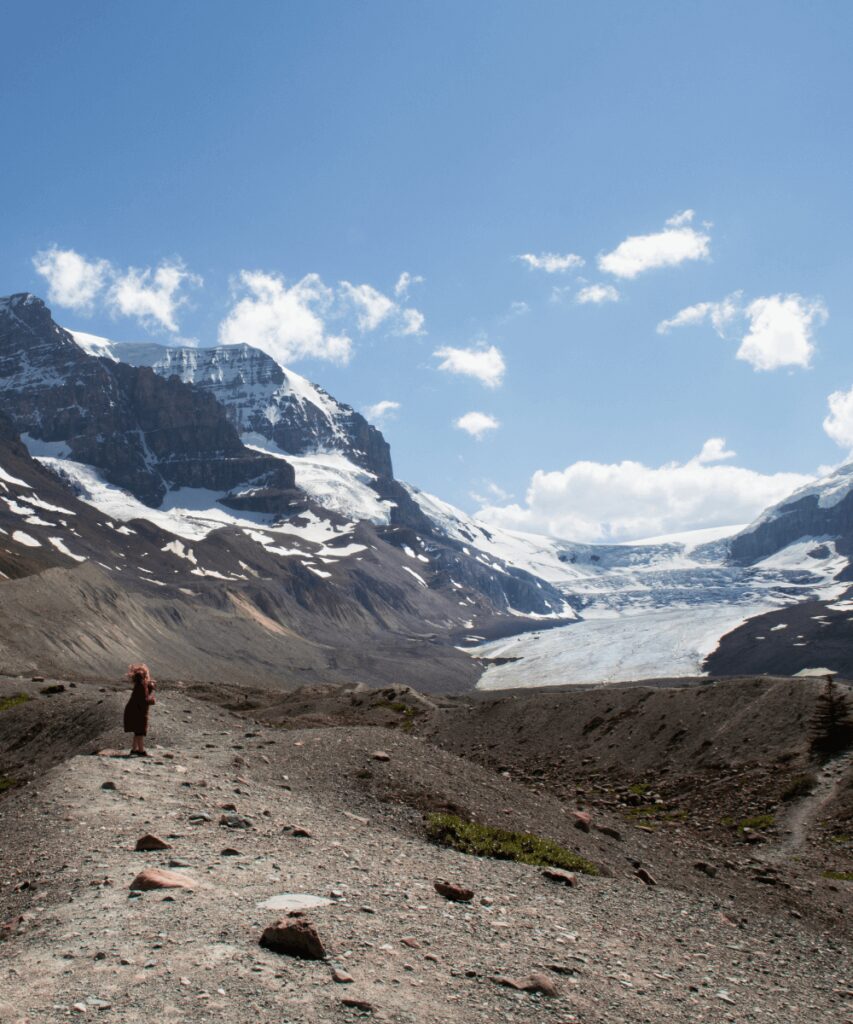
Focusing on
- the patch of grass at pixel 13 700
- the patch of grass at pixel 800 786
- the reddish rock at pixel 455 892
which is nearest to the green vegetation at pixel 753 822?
the patch of grass at pixel 800 786

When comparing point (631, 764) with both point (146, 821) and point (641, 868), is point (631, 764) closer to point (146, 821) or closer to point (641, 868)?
point (641, 868)

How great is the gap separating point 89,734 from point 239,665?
172 meters

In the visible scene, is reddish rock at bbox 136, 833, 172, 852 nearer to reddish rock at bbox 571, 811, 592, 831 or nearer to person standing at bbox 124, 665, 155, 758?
person standing at bbox 124, 665, 155, 758

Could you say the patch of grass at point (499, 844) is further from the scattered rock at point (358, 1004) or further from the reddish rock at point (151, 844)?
the scattered rock at point (358, 1004)

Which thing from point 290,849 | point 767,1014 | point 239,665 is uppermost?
point 290,849

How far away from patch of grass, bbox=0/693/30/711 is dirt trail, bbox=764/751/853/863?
1394 inches

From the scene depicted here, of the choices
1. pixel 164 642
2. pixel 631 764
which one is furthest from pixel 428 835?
pixel 164 642

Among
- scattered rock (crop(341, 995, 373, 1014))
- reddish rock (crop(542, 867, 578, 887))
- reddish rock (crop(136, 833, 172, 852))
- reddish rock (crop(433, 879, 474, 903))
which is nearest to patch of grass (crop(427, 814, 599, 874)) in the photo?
reddish rock (crop(542, 867, 578, 887))

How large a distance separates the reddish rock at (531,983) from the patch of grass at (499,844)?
746cm

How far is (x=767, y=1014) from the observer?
35.4 feet

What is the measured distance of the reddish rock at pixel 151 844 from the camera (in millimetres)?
13852

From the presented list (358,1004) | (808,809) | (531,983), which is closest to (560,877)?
(531,983)

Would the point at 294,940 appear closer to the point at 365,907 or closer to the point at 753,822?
the point at 365,907

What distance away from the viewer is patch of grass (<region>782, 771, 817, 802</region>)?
1326 inches
